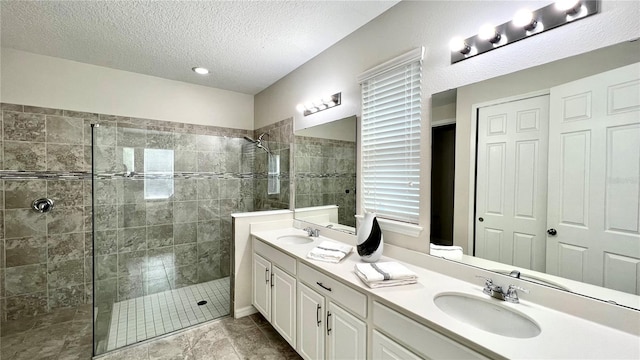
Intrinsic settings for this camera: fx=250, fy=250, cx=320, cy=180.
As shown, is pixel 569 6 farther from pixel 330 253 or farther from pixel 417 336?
pixel 330 253

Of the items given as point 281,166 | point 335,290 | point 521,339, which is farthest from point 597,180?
point 281,166

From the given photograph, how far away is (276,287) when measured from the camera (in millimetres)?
2064

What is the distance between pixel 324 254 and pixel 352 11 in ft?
5.76

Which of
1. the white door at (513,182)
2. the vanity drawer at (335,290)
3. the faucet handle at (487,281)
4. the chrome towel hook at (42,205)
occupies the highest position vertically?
the white door at (513,182)

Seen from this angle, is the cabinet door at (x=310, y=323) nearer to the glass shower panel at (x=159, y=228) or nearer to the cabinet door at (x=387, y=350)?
the cabinet door at (x=387, y=350)

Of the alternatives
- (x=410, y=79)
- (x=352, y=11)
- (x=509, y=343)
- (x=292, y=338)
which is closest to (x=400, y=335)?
(x=509, y=343)

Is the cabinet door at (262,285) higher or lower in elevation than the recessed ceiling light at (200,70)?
lower

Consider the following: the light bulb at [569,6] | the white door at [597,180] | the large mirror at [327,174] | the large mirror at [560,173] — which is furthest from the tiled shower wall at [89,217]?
the light bulb at [569,6]

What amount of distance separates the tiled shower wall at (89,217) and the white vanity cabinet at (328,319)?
1.53 m

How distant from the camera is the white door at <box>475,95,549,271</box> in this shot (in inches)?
44.4

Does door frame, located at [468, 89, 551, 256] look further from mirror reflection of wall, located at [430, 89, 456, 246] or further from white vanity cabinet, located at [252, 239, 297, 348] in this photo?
white vanity cabinet, located at [252, 239, 297, 348]

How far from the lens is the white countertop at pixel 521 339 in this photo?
82cm

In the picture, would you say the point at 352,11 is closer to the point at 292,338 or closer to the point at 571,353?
the point at 571,353

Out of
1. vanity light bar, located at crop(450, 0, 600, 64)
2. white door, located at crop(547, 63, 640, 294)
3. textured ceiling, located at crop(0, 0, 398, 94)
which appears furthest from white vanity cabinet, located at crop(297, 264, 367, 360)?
textured ceiling, located at crop(0, 0, 398, 94)
